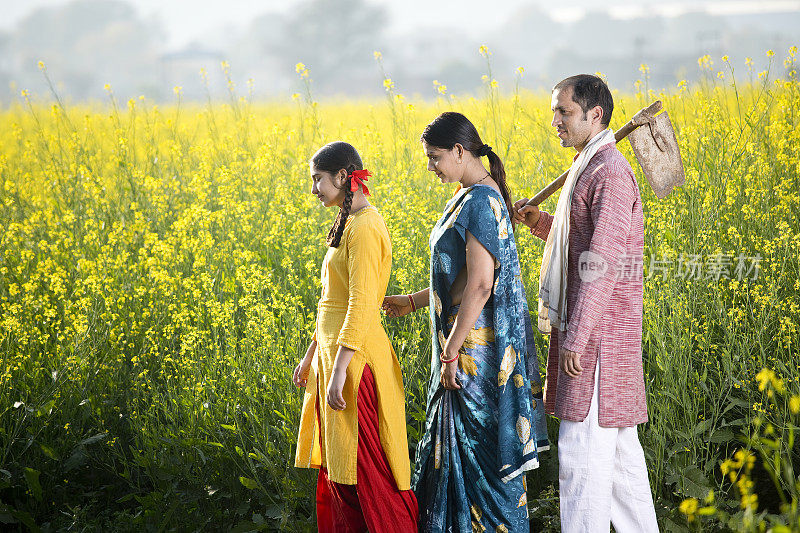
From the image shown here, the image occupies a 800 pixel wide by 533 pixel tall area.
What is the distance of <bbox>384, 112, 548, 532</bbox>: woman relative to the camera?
78.8 inches

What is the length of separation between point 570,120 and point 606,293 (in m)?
0.51

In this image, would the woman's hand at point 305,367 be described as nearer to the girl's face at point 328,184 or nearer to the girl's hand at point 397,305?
the girl's hand at point 397,305

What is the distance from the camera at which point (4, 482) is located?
2.72 m

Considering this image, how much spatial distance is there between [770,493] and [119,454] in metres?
2.63

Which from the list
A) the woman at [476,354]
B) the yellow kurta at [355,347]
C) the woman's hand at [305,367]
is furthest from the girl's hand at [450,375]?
the woman's hand at [305,367]

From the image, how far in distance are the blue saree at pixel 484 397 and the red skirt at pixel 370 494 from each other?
0.10m

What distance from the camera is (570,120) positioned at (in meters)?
2.01

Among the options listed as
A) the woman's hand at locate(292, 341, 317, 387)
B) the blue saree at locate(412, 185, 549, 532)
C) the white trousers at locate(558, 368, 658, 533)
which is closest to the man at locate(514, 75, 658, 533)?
the white trousers at locate(558, 368, 658, 533)

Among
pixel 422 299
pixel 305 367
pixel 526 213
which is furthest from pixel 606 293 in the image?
pixel 305 367

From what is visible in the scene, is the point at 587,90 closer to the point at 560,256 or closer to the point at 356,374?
the point at 560,256

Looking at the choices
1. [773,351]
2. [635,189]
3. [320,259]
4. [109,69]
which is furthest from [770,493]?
[109,69]

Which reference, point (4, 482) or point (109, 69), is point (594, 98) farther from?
point (109, 69)

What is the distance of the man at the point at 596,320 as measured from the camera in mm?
1919

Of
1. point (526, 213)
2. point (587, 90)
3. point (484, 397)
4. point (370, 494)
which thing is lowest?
point (370, 494)
